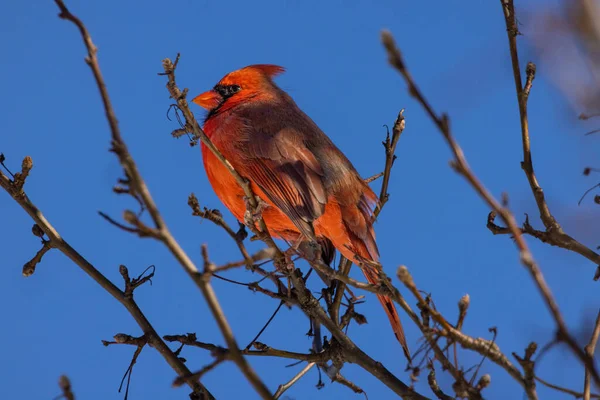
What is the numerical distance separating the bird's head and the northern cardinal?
7.7 inches

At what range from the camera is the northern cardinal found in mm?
2932

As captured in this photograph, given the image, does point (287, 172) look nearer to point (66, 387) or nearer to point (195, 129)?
point (195, 129)

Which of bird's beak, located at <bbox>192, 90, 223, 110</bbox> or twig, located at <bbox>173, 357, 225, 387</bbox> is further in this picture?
bird's beak, located at <bbox>192, 90, 223, 110</bbox>

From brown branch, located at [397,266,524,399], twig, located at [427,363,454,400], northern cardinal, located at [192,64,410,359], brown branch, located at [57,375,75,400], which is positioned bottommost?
brown branch, located at [397,266,524,399]

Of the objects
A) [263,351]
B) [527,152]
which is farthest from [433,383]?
[527,152]

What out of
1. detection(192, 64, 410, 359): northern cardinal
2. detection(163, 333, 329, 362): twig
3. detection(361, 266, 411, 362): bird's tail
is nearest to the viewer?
detection(163, 333, 329, 362): twig

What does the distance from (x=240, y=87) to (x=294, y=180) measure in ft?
3.06

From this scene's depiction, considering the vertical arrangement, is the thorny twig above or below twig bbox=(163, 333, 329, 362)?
below

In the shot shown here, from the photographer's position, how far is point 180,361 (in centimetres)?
225

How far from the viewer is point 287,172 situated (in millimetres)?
3045

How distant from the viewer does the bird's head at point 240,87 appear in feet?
12.2

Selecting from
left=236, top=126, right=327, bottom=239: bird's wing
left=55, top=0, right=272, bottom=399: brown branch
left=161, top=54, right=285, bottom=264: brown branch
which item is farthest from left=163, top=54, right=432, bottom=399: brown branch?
left=55, top=0, right=272, bottom=399: brown branch

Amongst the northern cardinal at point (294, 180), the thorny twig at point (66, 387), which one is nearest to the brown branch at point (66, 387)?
the thorny twig at point (66, 387)

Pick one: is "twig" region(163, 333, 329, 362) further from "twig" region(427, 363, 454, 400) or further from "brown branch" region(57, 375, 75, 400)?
"brown branch" region(57, 375, 75, 400)
